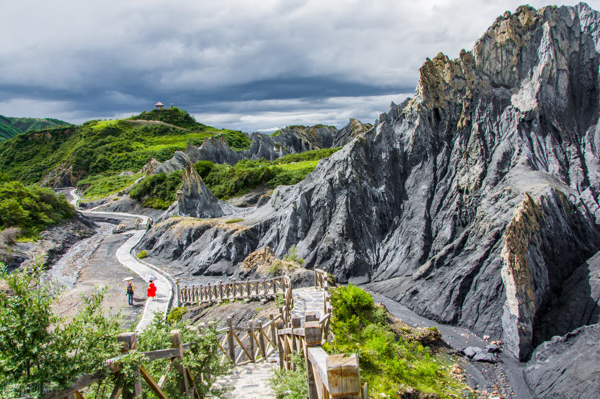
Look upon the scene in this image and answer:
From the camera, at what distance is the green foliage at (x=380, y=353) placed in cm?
1056

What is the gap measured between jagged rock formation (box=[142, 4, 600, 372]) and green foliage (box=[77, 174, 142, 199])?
38946 mm

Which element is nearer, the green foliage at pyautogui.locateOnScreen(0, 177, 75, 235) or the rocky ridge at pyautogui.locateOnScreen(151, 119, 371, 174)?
the green foliage at pyautogui.locateOnScreen(0, 177, 75, 235)

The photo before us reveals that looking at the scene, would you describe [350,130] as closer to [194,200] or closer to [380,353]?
[194,200]

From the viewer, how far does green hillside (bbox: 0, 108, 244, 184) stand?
9206 centimetres

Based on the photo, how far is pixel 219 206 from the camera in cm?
4666

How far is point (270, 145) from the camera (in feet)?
319

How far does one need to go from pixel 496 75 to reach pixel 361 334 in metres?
31.3

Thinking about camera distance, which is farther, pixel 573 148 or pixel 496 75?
pixel 496 75

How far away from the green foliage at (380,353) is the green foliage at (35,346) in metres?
4.71

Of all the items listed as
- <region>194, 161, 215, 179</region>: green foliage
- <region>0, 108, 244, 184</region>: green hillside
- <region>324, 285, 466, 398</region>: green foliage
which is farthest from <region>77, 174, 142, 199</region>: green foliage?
<region>324, 285, 466, 398</region>: green foliage

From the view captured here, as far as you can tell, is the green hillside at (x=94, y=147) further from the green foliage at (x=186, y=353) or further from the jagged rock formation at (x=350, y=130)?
the green foliage at (x=186, y=353)

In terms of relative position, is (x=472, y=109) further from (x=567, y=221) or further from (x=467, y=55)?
(x=567, y=221)

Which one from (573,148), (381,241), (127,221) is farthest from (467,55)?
(127,221)

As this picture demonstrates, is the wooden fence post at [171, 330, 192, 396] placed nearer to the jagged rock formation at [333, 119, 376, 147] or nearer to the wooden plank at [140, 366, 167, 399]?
the wooden plank at [140, 366, 167, 399]
